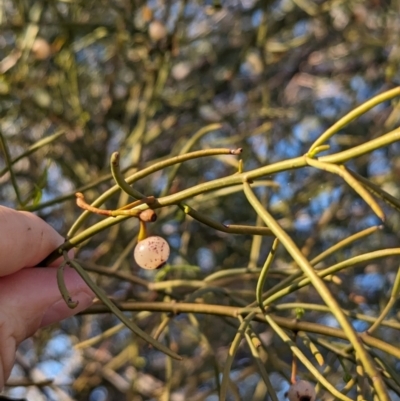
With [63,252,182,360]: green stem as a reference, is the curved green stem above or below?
below

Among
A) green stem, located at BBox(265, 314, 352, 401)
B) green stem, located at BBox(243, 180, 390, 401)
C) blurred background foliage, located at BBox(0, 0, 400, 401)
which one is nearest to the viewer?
green stem, located at BBox(243, 180, 390, 401)

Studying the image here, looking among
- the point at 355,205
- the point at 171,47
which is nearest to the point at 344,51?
the point at 355,205

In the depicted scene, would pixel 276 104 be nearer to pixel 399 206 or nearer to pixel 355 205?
pixel 355 205

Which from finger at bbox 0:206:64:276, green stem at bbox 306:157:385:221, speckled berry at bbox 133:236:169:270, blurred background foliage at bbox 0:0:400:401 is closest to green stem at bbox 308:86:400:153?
green stem at bbox 306:157:385:221

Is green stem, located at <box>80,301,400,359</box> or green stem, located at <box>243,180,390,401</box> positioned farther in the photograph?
green stem, located at <box>80,301,400,359</box>

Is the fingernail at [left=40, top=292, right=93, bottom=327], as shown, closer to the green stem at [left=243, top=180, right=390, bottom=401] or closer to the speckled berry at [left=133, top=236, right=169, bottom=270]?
the speckled berry at [left=133, top=236, right=169, bottom=270]

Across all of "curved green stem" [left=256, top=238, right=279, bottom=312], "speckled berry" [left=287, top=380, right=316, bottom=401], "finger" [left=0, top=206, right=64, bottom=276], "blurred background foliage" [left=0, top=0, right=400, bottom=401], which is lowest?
"blurred background foliage" [left=0, top=0, right=400, bottom=401]

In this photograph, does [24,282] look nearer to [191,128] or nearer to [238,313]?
[238,313]

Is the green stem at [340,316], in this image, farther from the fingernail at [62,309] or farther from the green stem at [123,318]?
the fingernail at [62,309]
